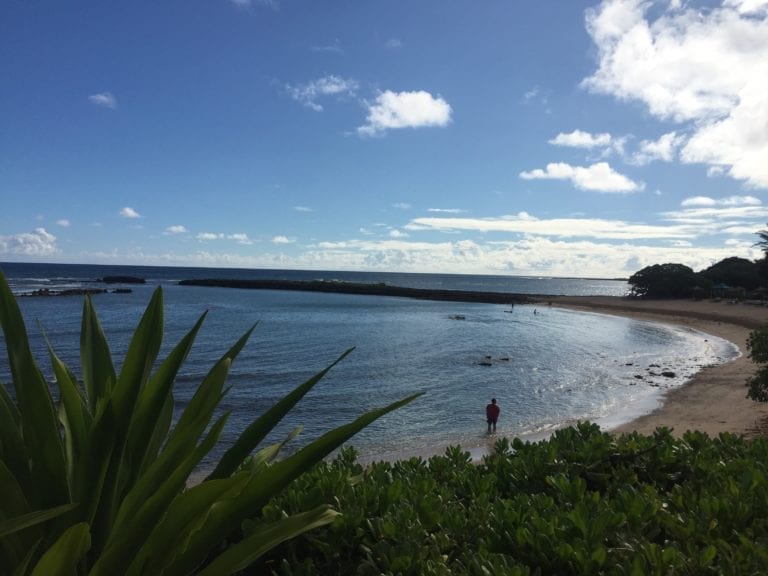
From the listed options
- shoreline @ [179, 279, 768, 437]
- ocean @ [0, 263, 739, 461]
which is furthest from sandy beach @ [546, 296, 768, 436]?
ocean @ [0, 263, 739, 461]

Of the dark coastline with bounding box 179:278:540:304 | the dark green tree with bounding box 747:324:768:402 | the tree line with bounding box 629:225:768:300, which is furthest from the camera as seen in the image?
the dark coastline with bounding box 179:278:540:304

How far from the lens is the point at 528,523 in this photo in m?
2.17

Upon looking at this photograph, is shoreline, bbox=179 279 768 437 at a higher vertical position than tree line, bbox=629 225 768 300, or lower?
lower

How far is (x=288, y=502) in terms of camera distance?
8.08ft

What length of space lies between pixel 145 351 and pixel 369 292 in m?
85.3

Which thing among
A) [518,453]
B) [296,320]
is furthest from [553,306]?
[518,453]

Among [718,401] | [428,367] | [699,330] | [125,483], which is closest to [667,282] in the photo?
[699,330]

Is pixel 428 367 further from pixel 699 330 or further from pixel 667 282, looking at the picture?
pixel 667 282

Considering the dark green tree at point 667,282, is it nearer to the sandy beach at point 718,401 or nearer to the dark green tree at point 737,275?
the dark green tree at point 737,275

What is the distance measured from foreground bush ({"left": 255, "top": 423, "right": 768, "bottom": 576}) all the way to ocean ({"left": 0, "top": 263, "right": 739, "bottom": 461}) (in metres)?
2.50

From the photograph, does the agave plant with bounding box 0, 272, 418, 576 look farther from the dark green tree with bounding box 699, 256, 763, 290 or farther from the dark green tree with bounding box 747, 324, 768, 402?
the dark green tree with bounding box 699, 256, 763, 290

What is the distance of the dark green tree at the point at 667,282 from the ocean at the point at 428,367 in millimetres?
27593

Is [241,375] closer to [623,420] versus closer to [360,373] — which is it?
[360,373]

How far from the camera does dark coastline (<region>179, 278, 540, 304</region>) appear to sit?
254 ft
